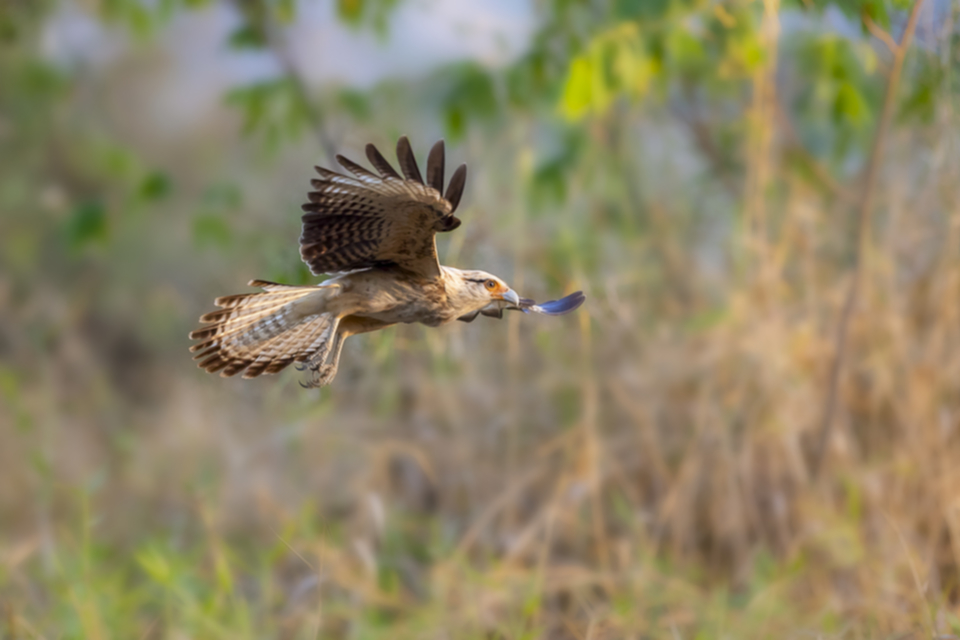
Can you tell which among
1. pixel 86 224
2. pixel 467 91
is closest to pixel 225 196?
pixel 86 224

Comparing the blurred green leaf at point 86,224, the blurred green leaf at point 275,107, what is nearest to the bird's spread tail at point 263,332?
the blurred green leaf at point 275,107

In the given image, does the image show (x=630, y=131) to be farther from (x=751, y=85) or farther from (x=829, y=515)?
(x=829, y=515)

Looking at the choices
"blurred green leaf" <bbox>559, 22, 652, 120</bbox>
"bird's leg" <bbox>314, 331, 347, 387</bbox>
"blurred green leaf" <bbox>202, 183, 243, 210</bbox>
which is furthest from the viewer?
"blurred green leaf" <bbox>202, 183, 243, 210</bbox>

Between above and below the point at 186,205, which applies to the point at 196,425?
below

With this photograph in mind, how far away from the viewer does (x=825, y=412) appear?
3869mm

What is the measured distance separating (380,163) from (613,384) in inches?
134

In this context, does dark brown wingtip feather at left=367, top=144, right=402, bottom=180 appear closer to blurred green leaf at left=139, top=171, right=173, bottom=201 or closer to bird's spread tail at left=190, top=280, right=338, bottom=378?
bird's spread tail at left=190, top=280, right=338, bottom=378

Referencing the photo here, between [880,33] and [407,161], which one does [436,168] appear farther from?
[880,33]

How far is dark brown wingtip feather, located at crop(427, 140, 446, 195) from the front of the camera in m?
0.91

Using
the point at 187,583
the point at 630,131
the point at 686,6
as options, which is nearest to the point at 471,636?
the point at 187,583

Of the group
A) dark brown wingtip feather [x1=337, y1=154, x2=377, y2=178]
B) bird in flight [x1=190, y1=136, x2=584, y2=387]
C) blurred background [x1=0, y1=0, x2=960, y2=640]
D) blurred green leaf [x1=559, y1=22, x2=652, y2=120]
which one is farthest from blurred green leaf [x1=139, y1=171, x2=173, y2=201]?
dark brown wingtip feather [x1=337, y1=154, x2=377, y2=178]

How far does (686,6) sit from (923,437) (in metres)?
2.11

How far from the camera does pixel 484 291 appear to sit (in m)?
0.99

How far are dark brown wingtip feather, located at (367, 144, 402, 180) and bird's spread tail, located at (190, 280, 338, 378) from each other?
15cm
